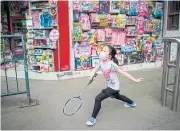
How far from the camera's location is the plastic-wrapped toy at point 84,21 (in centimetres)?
631

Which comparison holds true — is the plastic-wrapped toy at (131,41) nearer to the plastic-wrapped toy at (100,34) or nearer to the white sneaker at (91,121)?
the plastic-wrapped toy at (100,34)

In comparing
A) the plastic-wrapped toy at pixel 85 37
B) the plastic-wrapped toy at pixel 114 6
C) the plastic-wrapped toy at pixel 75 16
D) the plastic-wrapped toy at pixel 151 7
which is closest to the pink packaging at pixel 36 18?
the plastic-wrapped toy at pixel 75 16

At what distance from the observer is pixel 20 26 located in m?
7.28

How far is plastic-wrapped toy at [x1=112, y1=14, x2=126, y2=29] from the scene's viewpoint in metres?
6.84

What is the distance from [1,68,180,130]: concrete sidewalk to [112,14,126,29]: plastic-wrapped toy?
249cm

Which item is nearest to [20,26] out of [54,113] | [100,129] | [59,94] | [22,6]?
[22,6]

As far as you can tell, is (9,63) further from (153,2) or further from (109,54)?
(153,2)

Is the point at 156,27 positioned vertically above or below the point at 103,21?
below

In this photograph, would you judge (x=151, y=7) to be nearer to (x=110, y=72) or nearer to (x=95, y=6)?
(x=95, y=6)

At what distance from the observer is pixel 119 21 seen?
6910 millimetres

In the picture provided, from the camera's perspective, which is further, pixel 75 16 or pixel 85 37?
pixel 85 37

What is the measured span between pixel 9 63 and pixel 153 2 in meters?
5.75

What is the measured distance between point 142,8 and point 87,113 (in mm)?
5065

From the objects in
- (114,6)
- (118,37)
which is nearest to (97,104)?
(118,37)
